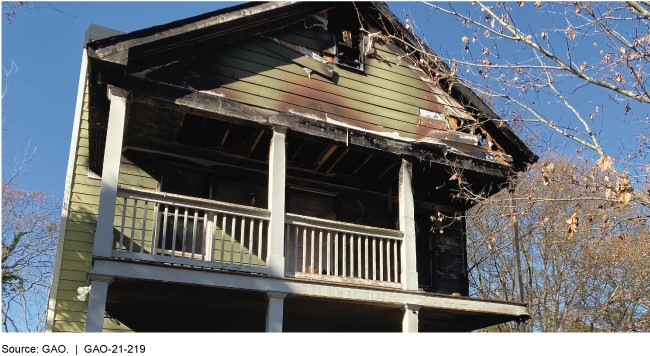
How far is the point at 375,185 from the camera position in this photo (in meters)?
12.4

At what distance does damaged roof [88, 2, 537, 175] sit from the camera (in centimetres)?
Answer: 912

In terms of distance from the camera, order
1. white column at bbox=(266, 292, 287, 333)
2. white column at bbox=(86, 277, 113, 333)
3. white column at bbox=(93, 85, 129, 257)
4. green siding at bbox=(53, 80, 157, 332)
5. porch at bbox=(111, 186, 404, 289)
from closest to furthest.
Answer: white column at bbox=(86, 277, 113, 333)
white column at bbox=(93, 85, 129, 257)
porch at bbox=(111, 186, 404, 289)
white column at bbox=(266, 292, 287, 333)
green siding at bbox=(53, 80, 157, 332)

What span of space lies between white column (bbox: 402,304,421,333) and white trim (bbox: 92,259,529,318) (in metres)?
0.08

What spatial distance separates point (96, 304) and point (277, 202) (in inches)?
113

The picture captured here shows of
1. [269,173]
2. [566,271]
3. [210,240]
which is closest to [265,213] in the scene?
[269,173]

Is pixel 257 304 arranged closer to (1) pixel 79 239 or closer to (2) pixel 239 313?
(2) pixel 239 313

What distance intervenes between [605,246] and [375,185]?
15640 millimetres

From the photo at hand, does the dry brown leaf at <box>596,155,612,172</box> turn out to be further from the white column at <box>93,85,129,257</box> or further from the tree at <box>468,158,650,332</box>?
the tree at <box>468,158,650,332</box>

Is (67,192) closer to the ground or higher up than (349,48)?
closer to the ground

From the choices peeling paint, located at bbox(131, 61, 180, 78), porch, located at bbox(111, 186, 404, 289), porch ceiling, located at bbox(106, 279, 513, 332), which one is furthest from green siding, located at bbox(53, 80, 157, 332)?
peeling paint, located at bbox(131, 61, 180, 78)

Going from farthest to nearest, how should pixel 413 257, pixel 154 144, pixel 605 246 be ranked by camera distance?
pixel 605 246 → pixel 154 144 → pixel 413 257

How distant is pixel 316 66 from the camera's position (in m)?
10.8
